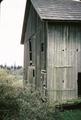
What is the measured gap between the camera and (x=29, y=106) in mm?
9203

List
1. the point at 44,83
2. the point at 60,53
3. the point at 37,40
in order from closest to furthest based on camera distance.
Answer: the point at 60,53 → the point at 44,83 → the point at 37,40

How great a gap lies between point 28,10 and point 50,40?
7.92m

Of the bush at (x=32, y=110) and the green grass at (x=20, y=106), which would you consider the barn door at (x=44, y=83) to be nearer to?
the green grass at (x=20, y=106)

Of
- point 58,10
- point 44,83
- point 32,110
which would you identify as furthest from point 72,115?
point 58,10

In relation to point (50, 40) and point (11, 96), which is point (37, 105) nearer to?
point (11, 96)

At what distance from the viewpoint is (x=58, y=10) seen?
19.0 meters

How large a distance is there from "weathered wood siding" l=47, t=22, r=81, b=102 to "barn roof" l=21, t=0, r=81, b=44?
1.94 ft

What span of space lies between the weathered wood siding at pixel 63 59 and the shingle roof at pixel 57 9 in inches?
23.1

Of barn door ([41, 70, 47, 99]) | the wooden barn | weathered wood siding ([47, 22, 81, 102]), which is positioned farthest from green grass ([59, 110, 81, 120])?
barn door ([41, 70, 47, 99])

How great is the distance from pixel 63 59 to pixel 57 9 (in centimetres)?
378

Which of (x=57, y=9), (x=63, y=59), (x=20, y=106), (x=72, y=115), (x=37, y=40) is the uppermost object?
(x=57, y=9)

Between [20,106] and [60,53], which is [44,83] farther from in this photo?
[20,106]

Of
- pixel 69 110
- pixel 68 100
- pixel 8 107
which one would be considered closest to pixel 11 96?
pixel 8 107

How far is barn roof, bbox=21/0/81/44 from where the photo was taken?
1750 centimetres
